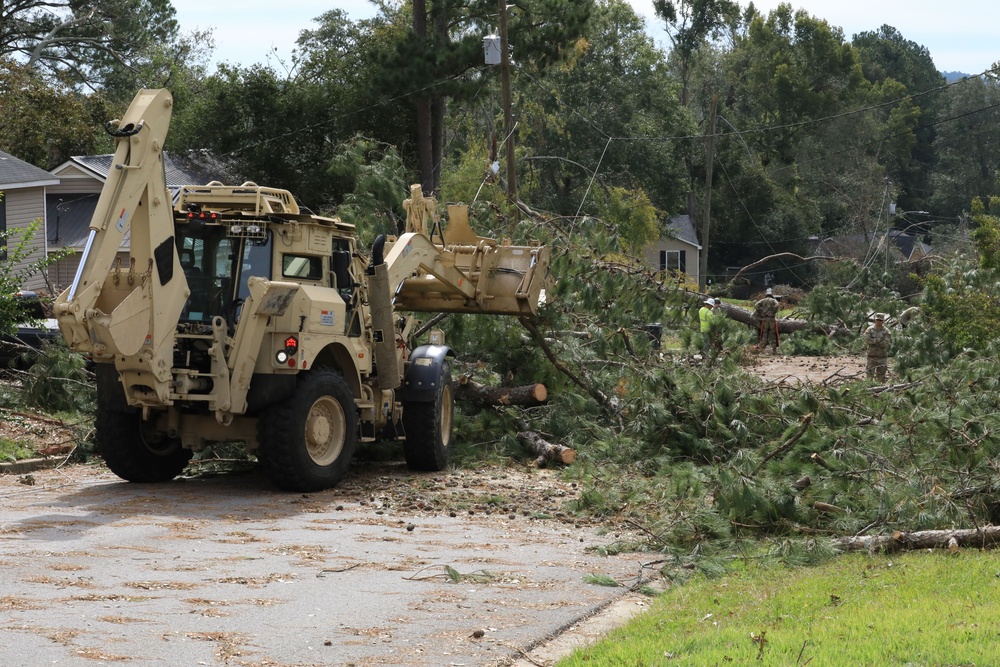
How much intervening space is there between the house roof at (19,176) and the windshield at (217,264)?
1994 centimetres

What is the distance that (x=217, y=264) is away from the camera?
12.1m

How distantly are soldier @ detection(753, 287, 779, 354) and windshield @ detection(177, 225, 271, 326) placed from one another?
62.0 feet

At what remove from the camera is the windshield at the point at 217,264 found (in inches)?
474

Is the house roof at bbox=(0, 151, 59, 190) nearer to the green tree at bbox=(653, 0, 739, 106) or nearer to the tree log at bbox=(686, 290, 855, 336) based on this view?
the tree log at bbox=(686, 290, 855, 336)

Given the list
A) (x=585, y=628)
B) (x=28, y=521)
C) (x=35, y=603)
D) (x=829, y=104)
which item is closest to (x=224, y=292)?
(x=28, y=521)

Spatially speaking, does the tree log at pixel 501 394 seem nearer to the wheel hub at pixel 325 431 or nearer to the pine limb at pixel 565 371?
the pine limb at pixel 565 371

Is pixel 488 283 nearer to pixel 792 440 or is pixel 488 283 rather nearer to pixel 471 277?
pixel 471 277

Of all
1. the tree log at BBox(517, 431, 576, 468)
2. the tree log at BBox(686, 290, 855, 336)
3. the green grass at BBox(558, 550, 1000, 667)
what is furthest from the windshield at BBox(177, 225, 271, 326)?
the tree log at BBox(686, 290, 855, 336)

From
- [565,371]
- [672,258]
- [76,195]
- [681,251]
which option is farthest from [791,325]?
[681,251]

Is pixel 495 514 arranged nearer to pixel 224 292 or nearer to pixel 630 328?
pixel 224 292

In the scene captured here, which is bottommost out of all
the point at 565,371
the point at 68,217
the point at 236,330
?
the point at 565,371

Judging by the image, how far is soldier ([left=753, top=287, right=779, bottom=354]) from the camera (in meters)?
29.2

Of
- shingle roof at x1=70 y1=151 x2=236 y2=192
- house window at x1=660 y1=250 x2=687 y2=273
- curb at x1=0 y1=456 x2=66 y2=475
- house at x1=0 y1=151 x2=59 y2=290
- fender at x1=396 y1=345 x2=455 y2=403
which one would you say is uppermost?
shingle roof at x1=70 y1=151 x2=236 y2=192

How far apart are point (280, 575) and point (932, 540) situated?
465cm
